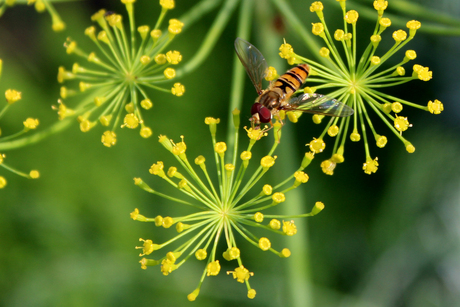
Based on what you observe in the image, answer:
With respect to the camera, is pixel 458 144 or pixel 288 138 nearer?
pixel 288 138

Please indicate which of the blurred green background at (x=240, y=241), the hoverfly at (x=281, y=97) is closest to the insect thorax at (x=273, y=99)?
the hoverfly at (x=281, y=97)

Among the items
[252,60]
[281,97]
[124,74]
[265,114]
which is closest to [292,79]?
[281,97]

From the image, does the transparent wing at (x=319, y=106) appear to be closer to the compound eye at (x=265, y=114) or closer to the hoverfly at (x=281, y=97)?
the hoverfly at (x=281, y=97)

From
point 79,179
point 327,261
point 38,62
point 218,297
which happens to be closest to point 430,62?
point 327,261

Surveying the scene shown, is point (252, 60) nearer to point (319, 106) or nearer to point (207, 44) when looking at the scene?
point (207, 44)

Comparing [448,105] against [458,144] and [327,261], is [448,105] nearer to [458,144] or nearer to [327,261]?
[458,144]

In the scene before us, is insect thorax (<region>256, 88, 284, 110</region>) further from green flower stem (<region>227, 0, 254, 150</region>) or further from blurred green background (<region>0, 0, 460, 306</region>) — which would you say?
blurred green background (<region>0, 0, 460, 306</region>)

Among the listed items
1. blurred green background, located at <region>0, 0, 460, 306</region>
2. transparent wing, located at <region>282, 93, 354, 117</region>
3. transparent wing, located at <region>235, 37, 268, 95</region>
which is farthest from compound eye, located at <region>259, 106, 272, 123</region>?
blurred green background, located at <region>0, 0, 460, 306</region>
